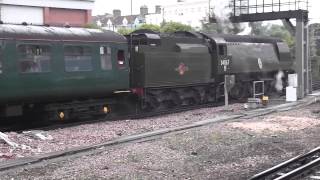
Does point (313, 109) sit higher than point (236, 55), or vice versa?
point (236, 55)

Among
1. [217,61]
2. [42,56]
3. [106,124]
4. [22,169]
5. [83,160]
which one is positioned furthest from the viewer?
[217,61]

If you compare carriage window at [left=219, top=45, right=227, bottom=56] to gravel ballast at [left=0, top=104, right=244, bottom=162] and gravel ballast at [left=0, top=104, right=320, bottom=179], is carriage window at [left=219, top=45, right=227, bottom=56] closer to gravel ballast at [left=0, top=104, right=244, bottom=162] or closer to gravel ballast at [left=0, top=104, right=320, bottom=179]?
gravel ballast at [left=0, top=104, right=244, bottom=162]

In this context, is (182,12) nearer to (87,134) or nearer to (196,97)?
(196,97)

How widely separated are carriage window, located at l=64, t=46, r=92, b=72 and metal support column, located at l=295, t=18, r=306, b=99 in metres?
11.6

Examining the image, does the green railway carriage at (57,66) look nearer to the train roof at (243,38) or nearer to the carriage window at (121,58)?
the carriage window at (121,58)

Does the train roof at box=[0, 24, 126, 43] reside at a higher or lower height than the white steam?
lower

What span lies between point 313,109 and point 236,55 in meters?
5.25

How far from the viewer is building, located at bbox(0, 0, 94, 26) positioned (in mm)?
43344

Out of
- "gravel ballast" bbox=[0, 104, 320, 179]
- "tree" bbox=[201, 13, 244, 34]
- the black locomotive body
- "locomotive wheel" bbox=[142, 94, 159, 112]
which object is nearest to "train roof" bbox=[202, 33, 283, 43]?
the black locomotive body

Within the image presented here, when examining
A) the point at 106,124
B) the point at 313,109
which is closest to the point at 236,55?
the point at 313,109

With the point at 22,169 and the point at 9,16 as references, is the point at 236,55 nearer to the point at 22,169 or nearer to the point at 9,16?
the point at 22,169

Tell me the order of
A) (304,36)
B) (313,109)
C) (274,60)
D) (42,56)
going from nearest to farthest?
(42,56), (313,109), (304,36), (274,60)

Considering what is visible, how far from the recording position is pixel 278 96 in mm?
25906

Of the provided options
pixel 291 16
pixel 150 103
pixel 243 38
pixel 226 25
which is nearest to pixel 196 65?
pixel 150 103
